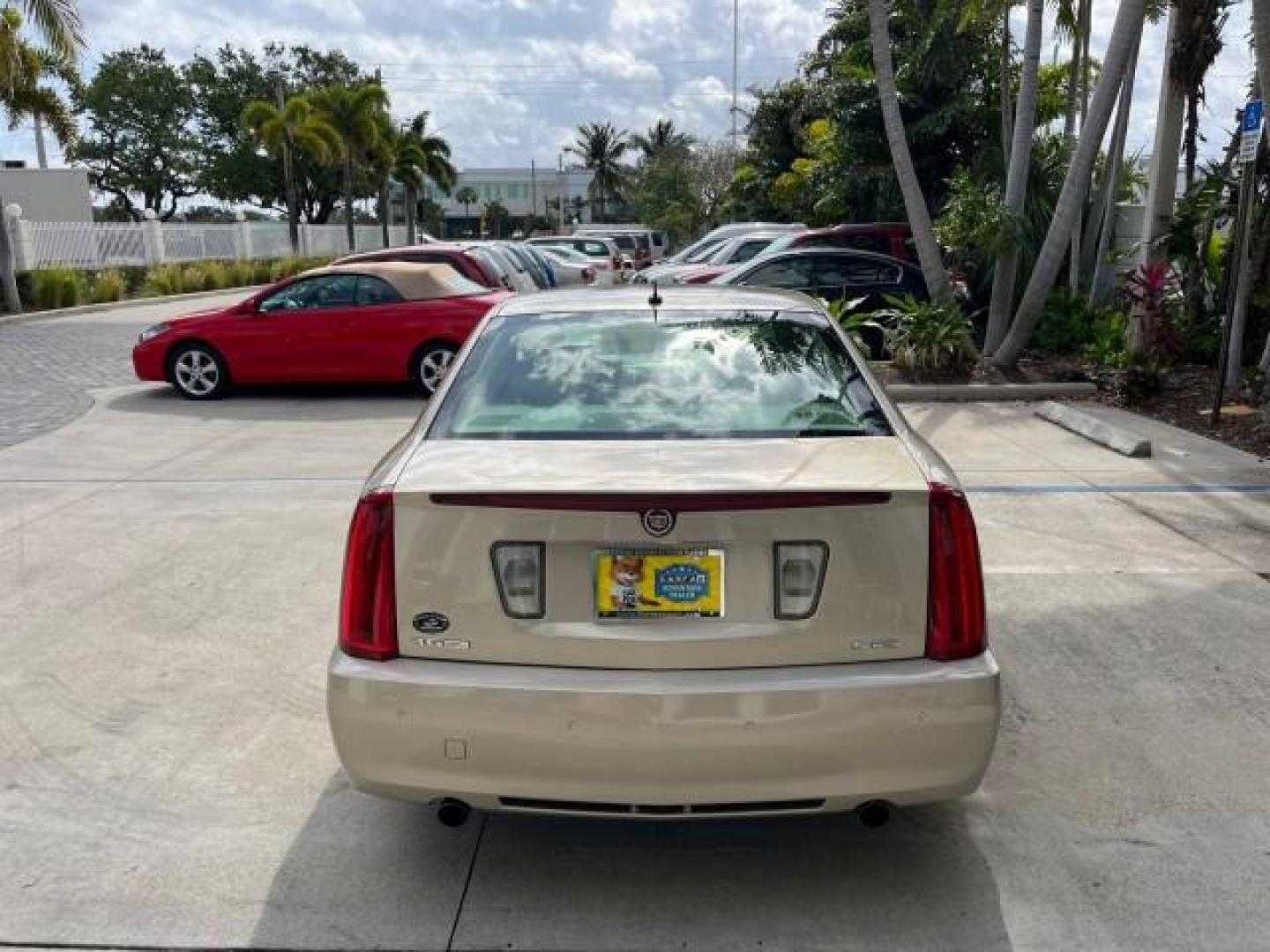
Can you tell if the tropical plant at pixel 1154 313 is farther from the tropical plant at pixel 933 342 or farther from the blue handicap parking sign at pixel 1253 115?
the blue handicap parking sign at pixel 1253 115

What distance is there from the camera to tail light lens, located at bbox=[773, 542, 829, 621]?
2775mm

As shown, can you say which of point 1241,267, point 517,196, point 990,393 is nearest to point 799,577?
point 1241,267

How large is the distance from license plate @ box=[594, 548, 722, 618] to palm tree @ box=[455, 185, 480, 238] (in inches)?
4421

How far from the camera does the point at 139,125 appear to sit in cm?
5678

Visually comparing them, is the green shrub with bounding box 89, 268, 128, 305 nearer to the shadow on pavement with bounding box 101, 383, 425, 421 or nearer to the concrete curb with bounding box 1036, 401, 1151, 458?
the shadow on pavement with bounding box 101, 383, 425, 421

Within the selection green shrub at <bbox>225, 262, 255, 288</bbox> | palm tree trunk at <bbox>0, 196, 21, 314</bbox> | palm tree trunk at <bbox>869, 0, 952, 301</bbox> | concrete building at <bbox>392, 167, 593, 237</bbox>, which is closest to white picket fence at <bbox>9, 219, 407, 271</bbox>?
green shrub at <bbox>225, 262, 255, 288</bbox>

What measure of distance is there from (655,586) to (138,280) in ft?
88.5

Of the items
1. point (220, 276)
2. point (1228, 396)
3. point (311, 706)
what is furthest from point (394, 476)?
point (220, 276)

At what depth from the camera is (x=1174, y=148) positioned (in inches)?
463

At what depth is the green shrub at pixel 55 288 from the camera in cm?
2128

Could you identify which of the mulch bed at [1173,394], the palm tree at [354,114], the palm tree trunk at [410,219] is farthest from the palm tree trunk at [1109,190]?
the palm tree trunk at [410,219]

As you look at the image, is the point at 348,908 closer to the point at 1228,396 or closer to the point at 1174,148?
the point at 1228,396

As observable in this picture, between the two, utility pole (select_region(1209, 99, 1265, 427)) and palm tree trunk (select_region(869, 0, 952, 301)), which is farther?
palm tree trunk (select_region(869, 0, 952, 301))

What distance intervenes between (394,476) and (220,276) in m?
28.5
